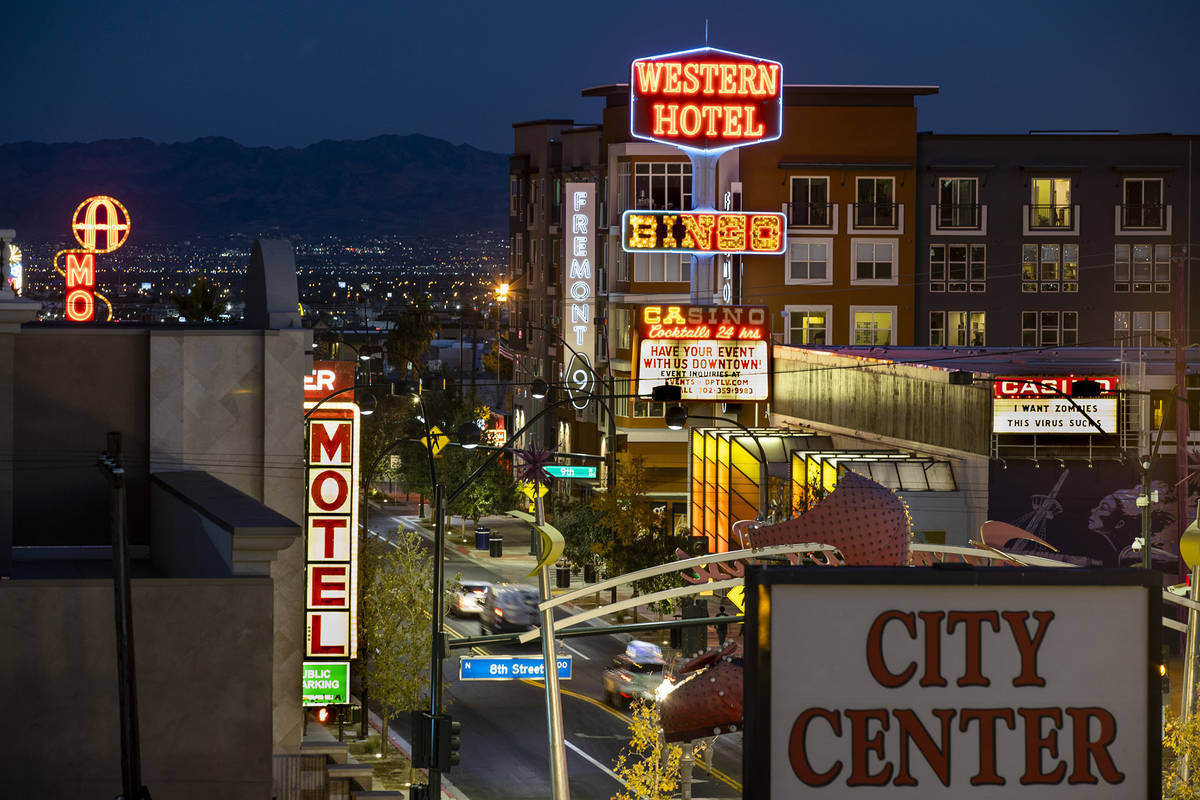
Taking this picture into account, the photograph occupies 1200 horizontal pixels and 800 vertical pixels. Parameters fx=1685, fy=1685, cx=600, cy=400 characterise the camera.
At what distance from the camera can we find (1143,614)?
28.4ft

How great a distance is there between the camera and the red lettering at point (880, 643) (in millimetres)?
8406

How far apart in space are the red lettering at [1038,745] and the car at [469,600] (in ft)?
161

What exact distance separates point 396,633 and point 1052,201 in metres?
49.1

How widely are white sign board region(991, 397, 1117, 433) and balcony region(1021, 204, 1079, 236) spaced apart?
26.2 m

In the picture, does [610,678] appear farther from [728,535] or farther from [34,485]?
[34,485]

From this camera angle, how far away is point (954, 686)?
8516 millimetres

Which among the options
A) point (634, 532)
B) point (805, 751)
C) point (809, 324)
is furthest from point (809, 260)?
point (805, 751)

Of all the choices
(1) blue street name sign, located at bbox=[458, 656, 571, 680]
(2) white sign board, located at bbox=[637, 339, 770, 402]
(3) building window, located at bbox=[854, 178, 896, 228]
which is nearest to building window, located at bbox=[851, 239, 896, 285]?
(3) building window, located at bbox=[854, 178, 896, 228]

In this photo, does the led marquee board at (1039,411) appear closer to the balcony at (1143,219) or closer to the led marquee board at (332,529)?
the led marquee board at (332,529)

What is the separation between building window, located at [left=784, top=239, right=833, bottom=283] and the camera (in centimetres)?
7931

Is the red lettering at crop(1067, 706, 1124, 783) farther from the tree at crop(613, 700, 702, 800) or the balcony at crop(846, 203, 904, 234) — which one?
the balcony at crop(846, 203, 904, 234)

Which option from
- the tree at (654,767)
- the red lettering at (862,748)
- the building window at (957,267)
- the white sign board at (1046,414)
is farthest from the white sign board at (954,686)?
the building window at (957,267)

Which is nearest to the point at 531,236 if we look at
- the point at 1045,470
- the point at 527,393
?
the point at 527,393

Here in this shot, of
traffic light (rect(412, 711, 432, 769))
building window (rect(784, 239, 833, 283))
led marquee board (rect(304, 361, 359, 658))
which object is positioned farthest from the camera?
building window (rect(784, 239, 833, 283))
